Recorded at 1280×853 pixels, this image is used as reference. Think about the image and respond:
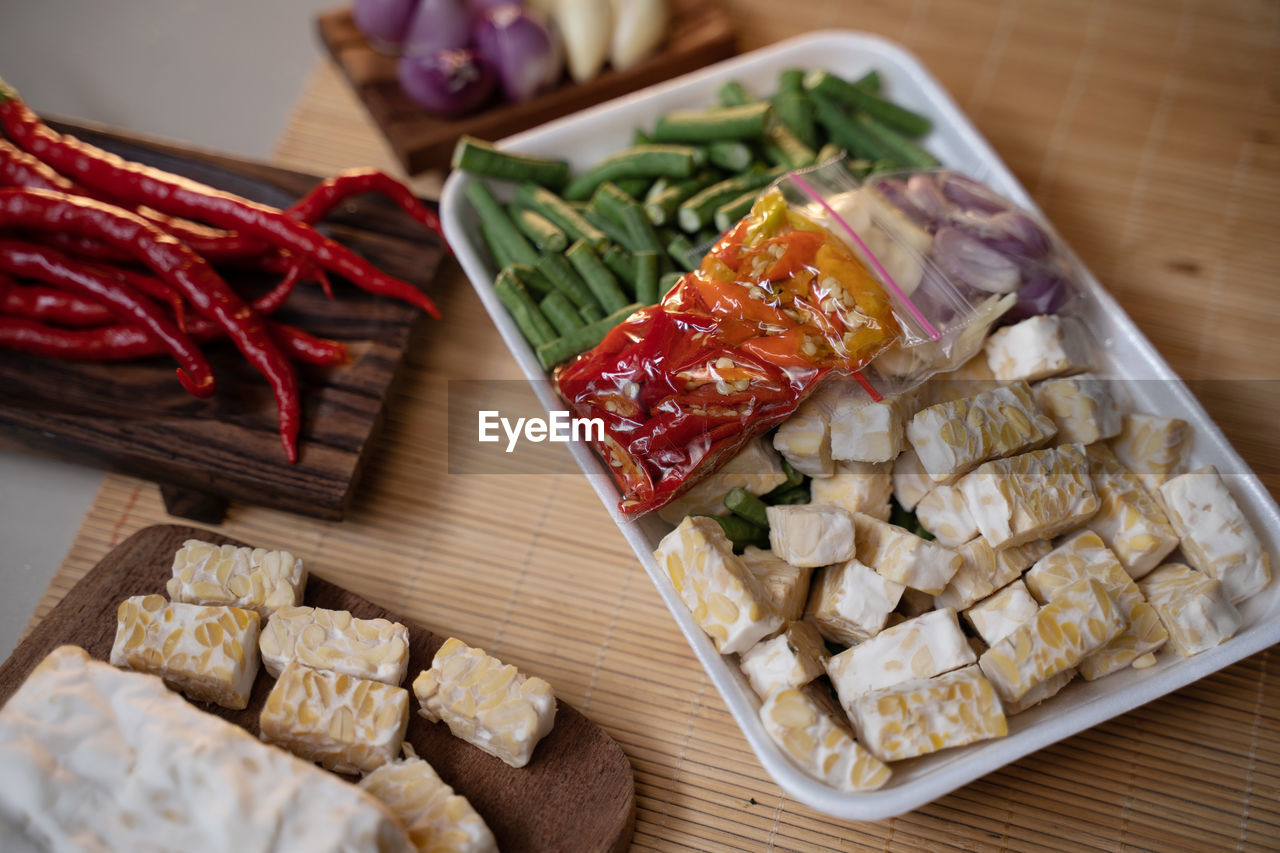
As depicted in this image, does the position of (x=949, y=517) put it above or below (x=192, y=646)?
below

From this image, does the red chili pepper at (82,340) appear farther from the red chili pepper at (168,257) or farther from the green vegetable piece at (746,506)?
the green vegetable piece at (746,506)

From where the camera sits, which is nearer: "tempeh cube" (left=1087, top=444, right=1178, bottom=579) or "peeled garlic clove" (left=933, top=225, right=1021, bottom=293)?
"tempeh cube" (left=1087, top=444, right=1178, bottom=579)

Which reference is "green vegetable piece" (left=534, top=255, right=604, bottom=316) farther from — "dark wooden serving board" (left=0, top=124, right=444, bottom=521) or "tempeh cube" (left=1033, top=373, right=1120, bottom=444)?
"tempeh cube" (left=1033, top=373, right=1120, bottom=444)

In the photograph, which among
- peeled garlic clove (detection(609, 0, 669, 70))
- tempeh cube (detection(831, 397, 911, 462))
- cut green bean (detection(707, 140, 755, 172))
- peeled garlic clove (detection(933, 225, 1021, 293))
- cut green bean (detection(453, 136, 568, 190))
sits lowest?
tempeh cube (detection(831, 397, 911, 462))

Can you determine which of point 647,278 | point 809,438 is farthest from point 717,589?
point 647,278

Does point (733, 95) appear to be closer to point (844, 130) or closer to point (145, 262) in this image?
point (844, 130)

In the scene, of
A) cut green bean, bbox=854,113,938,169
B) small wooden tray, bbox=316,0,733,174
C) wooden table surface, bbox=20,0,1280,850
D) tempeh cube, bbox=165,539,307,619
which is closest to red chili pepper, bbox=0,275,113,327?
wooden table surface, bbox=20,0,1280,850

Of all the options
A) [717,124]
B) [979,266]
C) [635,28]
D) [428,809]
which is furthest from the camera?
[635,28]
